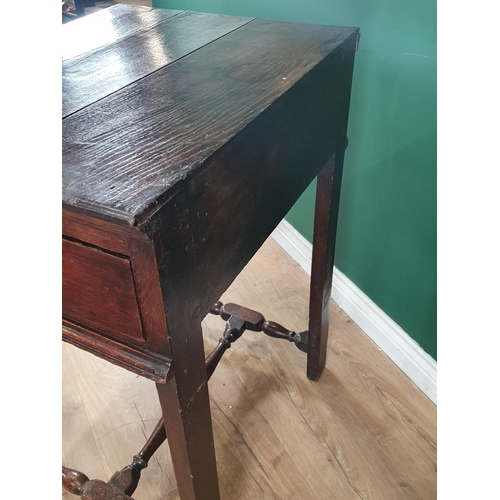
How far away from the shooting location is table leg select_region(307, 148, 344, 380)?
0.81 metres

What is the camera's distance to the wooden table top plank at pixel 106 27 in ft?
2.34

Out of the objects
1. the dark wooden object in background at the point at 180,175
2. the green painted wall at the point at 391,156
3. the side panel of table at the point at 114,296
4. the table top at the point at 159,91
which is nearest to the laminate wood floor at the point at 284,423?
the green painted wall at the point at 391,156

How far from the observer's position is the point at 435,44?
76 centimetres

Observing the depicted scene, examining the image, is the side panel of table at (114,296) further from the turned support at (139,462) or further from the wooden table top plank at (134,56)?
the turned support at (139,462)

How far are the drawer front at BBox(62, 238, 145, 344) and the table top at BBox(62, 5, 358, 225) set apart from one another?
56mm

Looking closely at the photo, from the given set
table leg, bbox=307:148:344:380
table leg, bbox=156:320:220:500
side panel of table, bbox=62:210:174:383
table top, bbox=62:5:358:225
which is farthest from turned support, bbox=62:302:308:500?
table top, bbox=62:5:358:225

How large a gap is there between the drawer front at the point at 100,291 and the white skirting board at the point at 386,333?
2.63 feet

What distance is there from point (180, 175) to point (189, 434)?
0.30 meters

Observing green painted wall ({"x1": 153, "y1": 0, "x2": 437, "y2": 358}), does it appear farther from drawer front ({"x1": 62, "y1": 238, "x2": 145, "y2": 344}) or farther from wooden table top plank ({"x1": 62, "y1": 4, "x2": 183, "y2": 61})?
drawer front ({"x1": 62, "y1": 238, "x2": 145, "y2": 344})

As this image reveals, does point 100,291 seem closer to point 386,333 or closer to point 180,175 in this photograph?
point 180,175

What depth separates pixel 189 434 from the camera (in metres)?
0.52

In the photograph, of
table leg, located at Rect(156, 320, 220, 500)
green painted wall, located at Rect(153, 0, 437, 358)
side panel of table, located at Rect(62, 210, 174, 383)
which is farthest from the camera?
green painted wall, located at Rect(153, 0, 437, 358)

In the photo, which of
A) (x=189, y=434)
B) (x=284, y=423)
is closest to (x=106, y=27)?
(x=189, y=434)
